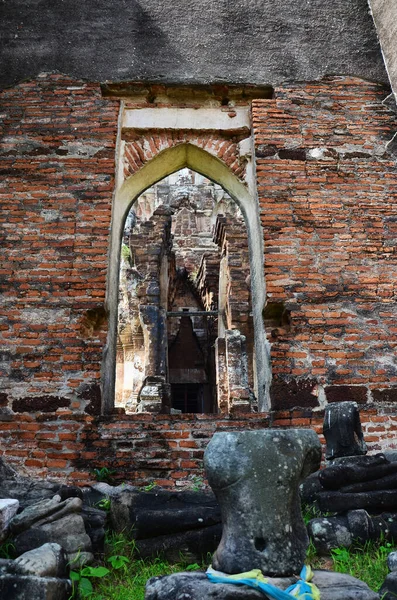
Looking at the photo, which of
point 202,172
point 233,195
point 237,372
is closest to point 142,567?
point 233,195

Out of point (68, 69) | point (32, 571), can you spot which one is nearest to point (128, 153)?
point (68, 69)

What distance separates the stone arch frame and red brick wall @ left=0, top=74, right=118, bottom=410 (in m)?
0.20

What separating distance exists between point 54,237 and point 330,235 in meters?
2.72

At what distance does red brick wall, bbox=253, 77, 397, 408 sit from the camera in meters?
4.95

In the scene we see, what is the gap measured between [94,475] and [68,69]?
4.36 metres

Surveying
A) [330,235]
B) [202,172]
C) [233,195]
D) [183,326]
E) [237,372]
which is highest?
[183,326]

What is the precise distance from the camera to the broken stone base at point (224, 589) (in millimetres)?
2062

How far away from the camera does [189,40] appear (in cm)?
635

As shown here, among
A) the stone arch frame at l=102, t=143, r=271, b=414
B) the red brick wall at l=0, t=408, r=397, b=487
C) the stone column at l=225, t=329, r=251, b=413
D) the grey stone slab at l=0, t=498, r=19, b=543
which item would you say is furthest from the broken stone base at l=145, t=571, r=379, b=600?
the stone column at l=225, t=329, r=251, b=413

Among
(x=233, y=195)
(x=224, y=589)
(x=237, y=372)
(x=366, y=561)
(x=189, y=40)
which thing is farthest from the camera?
(x=237, y=372)

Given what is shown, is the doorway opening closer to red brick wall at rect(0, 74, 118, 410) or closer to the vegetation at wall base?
red brick wall at rect(0, 74, 118, 410)

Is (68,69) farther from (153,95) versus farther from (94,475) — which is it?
(94,475)

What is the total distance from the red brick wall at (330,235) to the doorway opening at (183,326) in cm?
470

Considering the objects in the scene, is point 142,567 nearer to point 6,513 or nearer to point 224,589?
point 6,513
